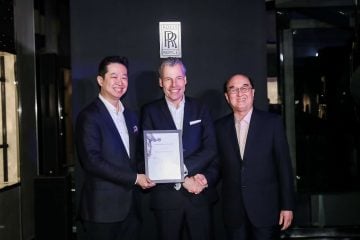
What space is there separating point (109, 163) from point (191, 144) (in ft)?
1.76

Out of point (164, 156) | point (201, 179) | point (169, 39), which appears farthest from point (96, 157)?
point (169, 39)

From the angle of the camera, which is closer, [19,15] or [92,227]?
[92,227]

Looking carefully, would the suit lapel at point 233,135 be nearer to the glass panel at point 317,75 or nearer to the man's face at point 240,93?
the man's face at point 240,93

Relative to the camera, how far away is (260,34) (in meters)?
3.39

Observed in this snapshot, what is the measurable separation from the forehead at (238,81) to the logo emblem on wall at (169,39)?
0.68 metres

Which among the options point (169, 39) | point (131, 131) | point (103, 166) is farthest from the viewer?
point (169, 39)

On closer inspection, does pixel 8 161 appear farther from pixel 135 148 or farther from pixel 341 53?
pixel 341 53

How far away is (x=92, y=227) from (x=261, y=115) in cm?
130

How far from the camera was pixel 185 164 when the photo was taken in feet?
8.94

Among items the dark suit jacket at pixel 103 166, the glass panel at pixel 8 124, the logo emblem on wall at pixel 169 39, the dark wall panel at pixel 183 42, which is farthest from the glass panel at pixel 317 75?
the glass panel at pixel 8 124

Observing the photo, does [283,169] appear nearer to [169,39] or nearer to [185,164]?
[185,164]

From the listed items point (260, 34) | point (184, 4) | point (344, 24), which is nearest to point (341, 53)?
point (344, 24)

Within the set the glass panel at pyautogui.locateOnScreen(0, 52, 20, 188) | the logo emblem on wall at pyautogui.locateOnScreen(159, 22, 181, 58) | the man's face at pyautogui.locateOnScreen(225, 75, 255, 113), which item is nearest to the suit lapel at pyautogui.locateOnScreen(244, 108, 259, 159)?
the man's face at pyautogui.locateOnScreen(225, 75, 255, 113)

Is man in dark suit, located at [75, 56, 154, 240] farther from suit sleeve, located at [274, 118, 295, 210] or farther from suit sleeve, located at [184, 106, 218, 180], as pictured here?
suit sleeve, located at [274, 118, 295, 210]
